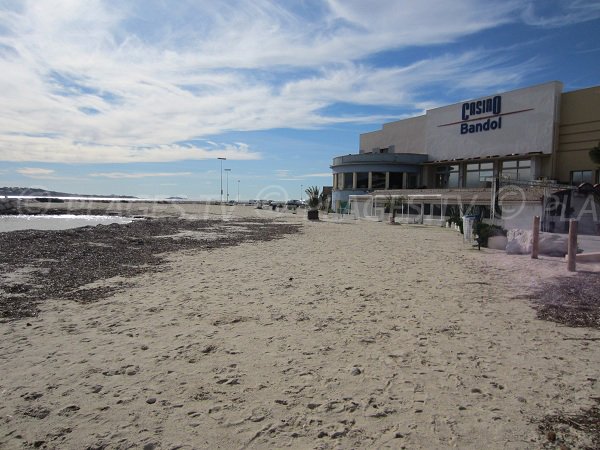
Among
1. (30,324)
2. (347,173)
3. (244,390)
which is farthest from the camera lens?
(347,173)

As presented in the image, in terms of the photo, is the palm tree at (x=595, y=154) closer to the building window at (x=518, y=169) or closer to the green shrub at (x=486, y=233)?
the building window at (x=518, y=169)

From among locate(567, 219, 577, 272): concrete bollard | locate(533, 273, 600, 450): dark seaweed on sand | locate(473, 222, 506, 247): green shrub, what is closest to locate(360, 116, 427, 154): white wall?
locate(473, 222, 506, 247): green shrub

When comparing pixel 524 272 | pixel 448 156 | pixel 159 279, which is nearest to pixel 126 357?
pixel 159 279

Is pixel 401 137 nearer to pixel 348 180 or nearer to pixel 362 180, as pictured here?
pixel 362 180

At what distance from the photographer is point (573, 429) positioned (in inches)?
137

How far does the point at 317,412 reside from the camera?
3857mm

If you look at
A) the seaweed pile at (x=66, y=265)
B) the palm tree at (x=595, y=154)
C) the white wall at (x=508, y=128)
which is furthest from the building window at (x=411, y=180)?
the seaweed pile at (x=66, y=265)

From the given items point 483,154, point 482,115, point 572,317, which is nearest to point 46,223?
point 483,154

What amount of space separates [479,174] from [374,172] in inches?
461

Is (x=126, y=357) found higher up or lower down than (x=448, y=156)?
lower down

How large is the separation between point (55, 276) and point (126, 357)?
7.17 metres

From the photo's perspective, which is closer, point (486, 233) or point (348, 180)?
point (486, 233)

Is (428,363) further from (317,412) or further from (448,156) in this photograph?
(448,156)

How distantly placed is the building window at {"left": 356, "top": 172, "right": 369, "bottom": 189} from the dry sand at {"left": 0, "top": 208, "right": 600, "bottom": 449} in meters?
38.4
